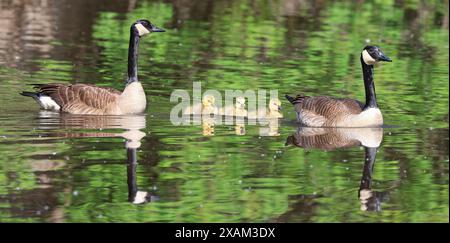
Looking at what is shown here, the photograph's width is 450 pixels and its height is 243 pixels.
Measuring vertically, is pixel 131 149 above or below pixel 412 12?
below

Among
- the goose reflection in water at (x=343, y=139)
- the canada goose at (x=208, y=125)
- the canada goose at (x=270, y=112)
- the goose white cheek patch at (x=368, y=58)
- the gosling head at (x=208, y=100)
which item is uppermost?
the goose white cheek patch at (x=368, y=58)

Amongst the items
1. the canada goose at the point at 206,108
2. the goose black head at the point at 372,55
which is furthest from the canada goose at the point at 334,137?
the canada goose at the point at 206,108

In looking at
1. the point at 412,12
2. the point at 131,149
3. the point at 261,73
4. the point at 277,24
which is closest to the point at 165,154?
the point at 131,149

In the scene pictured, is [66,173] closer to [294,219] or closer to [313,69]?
[294,219]

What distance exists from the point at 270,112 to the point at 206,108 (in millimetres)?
875

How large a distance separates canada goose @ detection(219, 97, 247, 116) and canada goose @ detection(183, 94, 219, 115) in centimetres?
10

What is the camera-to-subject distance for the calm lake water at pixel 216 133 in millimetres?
11078

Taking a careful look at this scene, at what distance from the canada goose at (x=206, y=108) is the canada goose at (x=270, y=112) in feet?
1.68

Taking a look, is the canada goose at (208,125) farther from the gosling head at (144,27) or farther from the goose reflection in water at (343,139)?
the gosling head at (144,27)

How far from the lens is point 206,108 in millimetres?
16000

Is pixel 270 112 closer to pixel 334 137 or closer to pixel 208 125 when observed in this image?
pixel 208 125

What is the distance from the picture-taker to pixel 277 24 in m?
26.1

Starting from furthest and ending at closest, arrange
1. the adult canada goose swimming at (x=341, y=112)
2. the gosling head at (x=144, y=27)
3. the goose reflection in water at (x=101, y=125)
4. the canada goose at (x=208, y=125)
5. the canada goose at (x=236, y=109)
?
the gosling head at (x=144, y=27), the canada goose at (x=236, y=109), the adult canada goose swimming at (x=341, y=112), the canada goose at (x=208, y=125), the goose reflection in water at (x=101, y=125)
